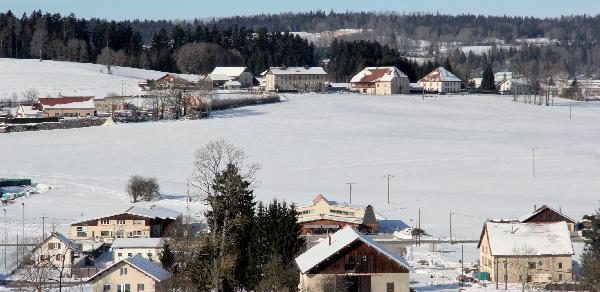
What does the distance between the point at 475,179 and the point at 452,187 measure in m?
2.05

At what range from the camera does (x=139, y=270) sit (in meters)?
22.0

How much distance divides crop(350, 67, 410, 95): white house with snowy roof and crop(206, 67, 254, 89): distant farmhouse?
8.77 metres

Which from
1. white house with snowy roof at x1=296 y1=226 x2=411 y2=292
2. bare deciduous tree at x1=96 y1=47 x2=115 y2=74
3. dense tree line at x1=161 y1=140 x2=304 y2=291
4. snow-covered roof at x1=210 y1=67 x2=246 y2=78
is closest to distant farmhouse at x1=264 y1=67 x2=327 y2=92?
snow-covered roof at x1=210 y1=67 x2=246 y2=78

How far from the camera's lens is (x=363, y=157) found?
48.3m

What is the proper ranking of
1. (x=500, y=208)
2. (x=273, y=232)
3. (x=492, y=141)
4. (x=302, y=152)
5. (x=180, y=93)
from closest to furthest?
(x=273, y=232), (x=500, y=208), (x=302, y=152), (x=492, y=141), (x=180, y=93)

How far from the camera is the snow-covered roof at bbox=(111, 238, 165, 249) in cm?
Answer: 2761

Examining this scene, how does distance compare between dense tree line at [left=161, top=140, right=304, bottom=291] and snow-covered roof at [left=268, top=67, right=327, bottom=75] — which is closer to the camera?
dense tree line at [left=161, top=140, right=304, bottom=291]

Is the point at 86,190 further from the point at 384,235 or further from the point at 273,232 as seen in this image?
the point at 273,232

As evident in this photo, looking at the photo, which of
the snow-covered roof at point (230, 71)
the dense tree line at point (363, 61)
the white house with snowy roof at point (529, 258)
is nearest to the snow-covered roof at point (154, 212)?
the white house with snowy roof at point (529, 258)

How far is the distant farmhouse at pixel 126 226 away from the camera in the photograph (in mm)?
31312

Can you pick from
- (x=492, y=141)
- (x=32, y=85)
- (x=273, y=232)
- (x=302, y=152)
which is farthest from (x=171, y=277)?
(x=32, y=85)

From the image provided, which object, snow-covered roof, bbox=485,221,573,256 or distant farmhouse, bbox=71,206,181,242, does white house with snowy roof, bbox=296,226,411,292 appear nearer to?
snow-covered roof, bbox=485,221,573,256

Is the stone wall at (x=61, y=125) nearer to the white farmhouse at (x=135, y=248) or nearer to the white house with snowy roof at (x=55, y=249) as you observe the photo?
the white farmhouse at (x=135, y=248)

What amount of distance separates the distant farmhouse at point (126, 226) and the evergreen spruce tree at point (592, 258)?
12271mm
